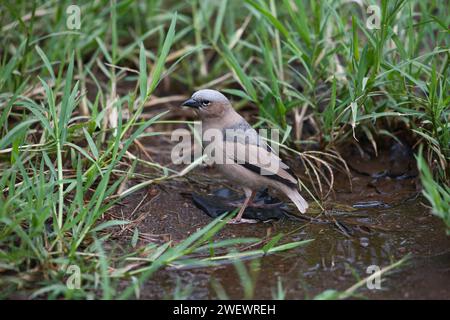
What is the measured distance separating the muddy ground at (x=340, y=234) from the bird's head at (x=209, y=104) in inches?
22.5

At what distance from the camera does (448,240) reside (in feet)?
13.6

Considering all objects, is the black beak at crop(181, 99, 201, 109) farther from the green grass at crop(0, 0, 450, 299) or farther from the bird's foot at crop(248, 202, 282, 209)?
the bird's foot at crop(248, 202, 282, 209)

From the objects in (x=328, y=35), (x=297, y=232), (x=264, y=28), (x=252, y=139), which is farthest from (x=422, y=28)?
(x=297, y=232)

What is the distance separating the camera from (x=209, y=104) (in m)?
5.02

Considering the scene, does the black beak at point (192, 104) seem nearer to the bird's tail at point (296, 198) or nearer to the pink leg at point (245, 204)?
the pink leg at point (245, 204)

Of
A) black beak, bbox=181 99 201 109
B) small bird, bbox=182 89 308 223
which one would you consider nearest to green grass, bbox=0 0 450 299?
small bird, bbox=182 89 308 223

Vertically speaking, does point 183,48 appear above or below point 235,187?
above

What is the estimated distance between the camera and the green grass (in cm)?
367

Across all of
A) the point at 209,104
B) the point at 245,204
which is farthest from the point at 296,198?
the point at 209,104

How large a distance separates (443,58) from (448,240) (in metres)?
2.02

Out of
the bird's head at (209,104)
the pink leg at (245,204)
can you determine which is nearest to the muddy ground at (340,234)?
the pink leg at (245,204)

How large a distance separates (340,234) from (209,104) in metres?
1.48

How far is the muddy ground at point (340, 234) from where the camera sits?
12.1ft
